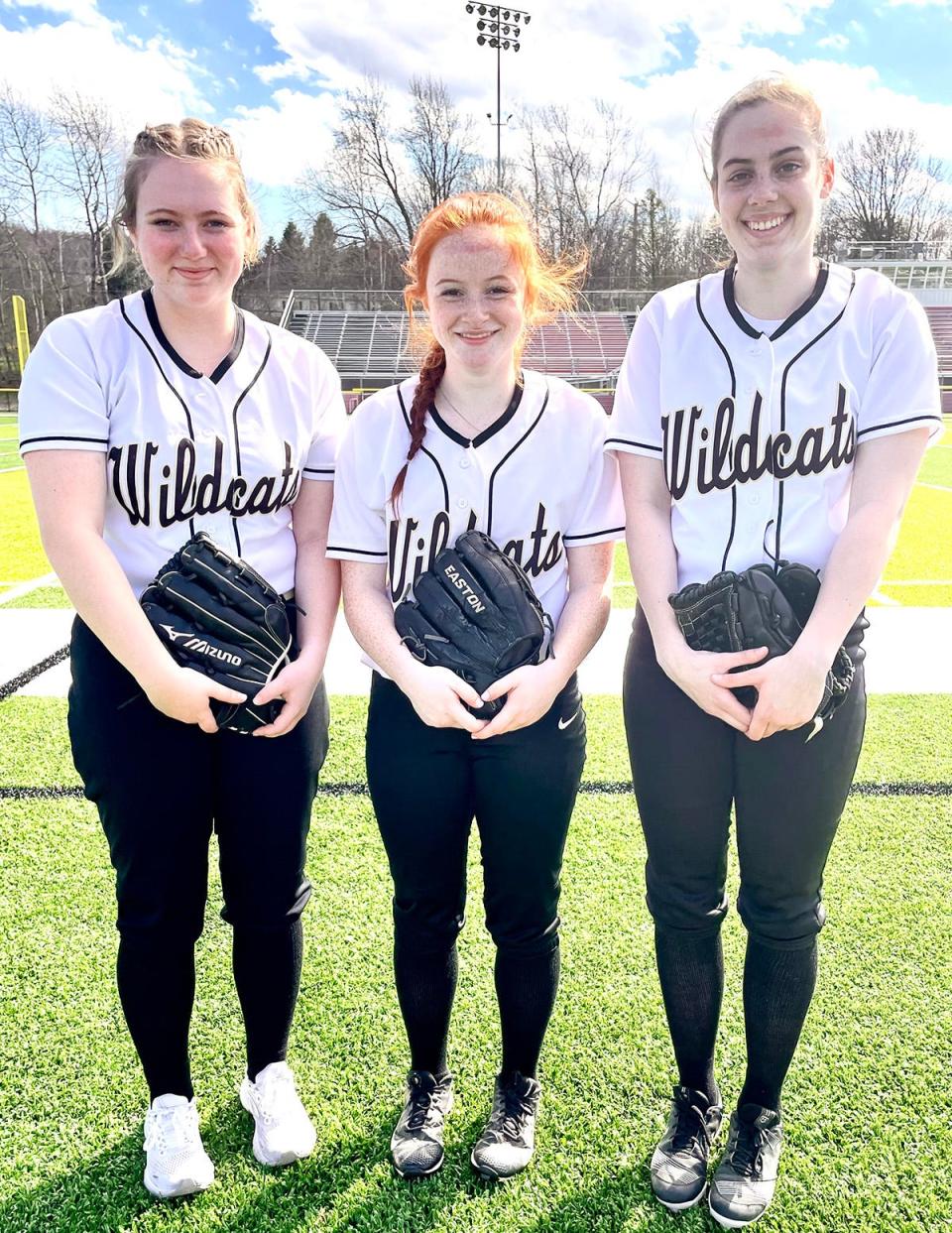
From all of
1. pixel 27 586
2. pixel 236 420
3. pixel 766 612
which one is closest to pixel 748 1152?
pixel 766 612

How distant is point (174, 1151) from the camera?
1.83 m

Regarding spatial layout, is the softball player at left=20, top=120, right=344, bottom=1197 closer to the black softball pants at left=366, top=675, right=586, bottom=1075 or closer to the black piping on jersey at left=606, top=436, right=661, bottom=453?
the black softball pants at left=366, top=675, right=586, bottom=1075

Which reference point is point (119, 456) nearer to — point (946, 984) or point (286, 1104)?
point (286, 1104)

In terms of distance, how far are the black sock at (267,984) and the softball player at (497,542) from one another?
26cm

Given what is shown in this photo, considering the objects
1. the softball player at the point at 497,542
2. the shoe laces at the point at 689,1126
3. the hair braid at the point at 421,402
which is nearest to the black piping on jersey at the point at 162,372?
the softball player at the point at 497,542

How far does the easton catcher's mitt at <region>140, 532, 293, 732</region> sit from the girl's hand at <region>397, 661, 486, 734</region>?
0.29 m

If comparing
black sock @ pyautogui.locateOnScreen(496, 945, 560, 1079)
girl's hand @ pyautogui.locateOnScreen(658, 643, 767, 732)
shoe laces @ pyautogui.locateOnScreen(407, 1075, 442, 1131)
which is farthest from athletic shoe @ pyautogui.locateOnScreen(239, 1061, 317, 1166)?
girl's hand @ pyautogui.locateOnScreen(658, 643, 767, 732)

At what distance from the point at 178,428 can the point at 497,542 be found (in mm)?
666

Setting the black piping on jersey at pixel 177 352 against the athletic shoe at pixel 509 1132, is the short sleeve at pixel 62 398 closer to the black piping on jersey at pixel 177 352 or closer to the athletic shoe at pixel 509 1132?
the black piping on jersey at pixel 177 352

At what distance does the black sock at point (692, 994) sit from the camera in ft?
5.99

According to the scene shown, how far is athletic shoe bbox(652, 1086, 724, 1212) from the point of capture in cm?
178

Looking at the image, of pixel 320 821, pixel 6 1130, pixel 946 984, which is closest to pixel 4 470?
pixel 320 821

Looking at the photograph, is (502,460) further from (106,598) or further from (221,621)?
(106,598)

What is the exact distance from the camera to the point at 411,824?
1.77 m
